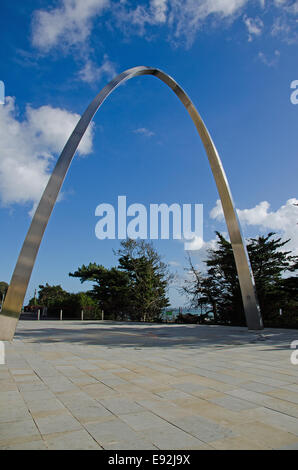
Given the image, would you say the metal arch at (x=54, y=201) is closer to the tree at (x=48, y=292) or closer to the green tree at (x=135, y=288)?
the green tree at (x=135, y=288)

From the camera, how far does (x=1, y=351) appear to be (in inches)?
306

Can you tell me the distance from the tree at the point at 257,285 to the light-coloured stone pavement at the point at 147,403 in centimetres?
1701

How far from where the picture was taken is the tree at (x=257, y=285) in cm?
2298

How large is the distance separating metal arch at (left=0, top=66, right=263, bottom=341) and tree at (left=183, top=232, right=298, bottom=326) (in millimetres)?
7534

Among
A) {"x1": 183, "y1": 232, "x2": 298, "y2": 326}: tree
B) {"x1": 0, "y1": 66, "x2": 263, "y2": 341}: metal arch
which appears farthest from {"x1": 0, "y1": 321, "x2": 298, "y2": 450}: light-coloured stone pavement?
{"x1": 183, "y1": 232, "x2": 298, "y2": 326}: tree

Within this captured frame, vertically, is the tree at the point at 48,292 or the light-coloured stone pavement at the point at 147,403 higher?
the tree at the point at 48,292

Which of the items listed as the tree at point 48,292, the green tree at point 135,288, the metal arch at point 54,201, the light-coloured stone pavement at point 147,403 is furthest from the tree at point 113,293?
the tree at point 48,292

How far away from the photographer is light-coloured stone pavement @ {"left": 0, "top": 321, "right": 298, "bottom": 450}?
109 inches

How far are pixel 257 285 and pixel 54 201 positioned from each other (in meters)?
18.6

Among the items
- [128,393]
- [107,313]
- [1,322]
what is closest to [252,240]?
[107,313]

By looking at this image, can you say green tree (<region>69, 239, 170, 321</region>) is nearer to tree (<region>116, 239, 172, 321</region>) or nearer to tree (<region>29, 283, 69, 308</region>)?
tree (<region>116, 239, 172, 321</region>)

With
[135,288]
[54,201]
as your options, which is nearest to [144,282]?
[135,288]
